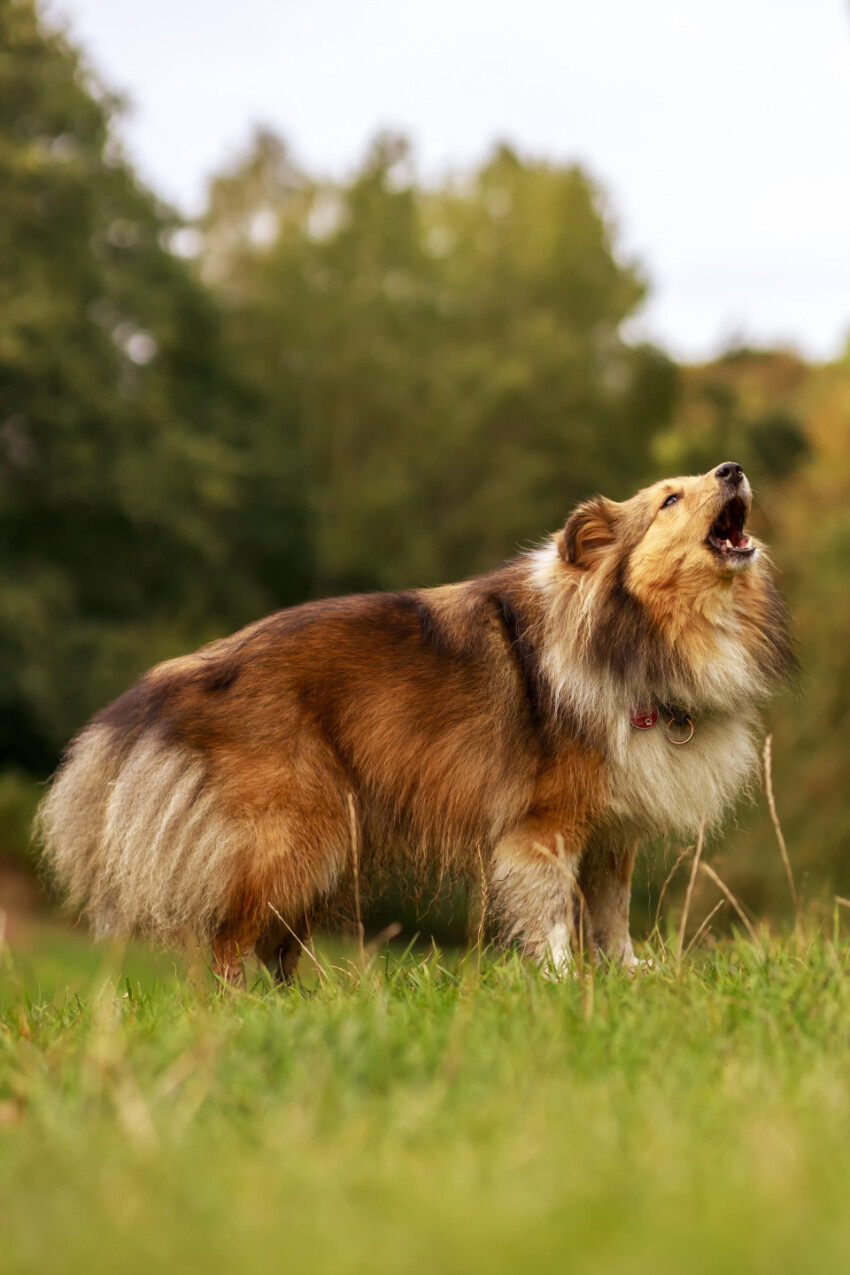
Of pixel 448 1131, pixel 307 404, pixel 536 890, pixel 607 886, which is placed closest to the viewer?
pixel 448 1131

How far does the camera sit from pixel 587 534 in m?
5.94

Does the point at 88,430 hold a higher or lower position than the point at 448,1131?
higher

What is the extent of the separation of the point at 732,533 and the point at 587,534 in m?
0.63

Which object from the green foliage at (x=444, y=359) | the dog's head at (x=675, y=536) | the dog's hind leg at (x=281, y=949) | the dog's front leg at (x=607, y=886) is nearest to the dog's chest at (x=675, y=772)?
the dog's front leg at (x=607, y=886)

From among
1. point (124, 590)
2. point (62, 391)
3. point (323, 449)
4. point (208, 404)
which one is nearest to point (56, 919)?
point (124, 590)

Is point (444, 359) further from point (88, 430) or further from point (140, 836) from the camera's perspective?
point (140, 836)

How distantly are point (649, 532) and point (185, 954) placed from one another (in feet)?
8.81

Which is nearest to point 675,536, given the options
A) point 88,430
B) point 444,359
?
point 88,430

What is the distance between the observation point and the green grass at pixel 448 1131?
2.15 meters

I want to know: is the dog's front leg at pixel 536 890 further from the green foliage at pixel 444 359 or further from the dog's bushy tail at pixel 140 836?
the green foliage at pixel 444 359

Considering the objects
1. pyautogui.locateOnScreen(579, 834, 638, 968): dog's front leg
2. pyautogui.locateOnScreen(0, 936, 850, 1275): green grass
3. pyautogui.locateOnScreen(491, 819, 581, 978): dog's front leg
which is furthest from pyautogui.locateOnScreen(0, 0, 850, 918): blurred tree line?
pyautogui.locateOnScreen(0, 936, 850, 1275): green grass

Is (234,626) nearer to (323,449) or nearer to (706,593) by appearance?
(323,449)

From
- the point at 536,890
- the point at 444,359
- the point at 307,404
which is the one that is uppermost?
the point at 444,359

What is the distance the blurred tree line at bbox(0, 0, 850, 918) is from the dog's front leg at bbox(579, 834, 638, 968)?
11.7m
